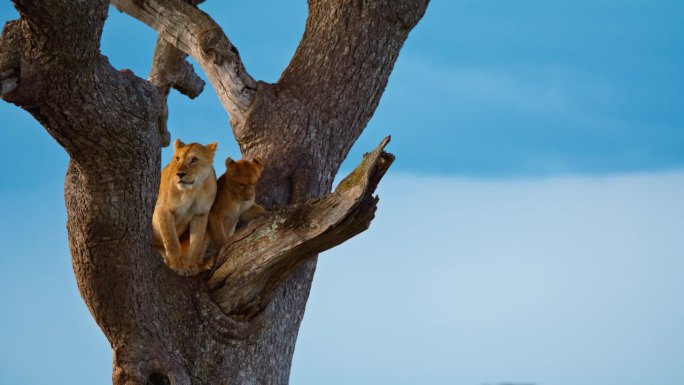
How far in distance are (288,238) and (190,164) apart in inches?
42.0

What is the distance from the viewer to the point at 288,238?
6871 millimetres

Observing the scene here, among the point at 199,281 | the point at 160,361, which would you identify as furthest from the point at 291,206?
the point at 160,361

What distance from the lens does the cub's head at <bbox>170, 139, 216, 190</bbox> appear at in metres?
7.35

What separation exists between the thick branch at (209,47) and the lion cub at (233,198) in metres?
1.09

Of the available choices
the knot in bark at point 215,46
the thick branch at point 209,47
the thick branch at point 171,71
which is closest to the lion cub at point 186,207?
the thick branch at point 209,47

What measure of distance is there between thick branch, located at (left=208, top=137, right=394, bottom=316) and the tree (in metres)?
0.01

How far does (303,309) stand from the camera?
804 centimetres

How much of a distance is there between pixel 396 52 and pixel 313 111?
3.29 ft

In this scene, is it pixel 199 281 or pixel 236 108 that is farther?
pixel 236 108

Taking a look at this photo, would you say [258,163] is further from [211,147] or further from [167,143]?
[167,143]

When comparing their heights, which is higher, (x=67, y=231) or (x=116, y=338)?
(x=67, y=231)

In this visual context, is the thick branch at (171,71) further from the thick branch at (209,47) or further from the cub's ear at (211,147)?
the cub's ear at (211,147)

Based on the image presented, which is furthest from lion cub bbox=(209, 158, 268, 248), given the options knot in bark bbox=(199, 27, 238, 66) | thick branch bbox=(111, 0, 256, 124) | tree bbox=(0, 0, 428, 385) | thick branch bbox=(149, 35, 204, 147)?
thick branch bbox=(149, 35, 204, 147)

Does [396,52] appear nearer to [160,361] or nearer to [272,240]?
[272,240]
